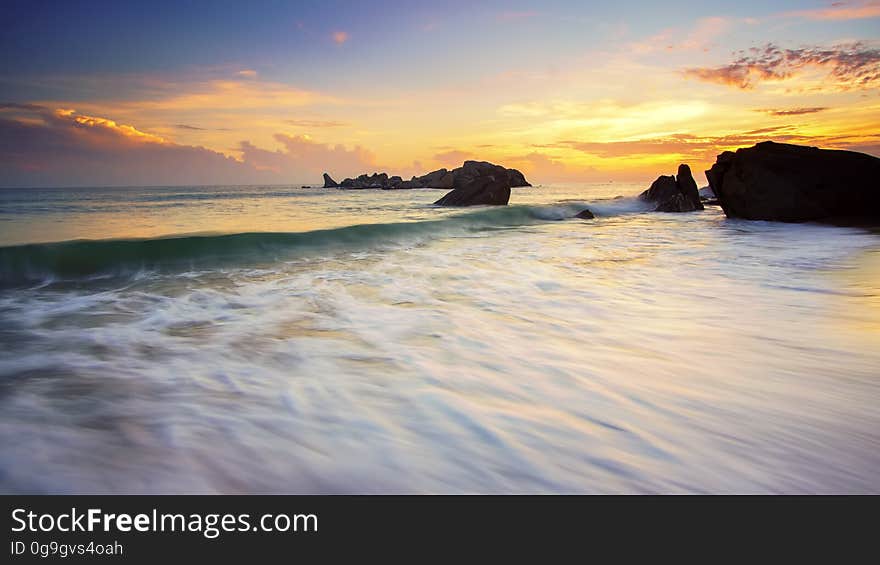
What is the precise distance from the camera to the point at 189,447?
1970 mm

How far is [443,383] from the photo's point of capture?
2.74 meters

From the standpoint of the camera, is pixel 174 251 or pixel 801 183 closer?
pixel 174 251

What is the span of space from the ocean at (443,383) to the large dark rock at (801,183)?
9.99 metres

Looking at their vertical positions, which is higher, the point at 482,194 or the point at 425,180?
the point at 425,180

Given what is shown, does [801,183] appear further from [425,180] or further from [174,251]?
[425,180]

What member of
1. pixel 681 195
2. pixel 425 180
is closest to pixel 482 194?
pixel 681 195

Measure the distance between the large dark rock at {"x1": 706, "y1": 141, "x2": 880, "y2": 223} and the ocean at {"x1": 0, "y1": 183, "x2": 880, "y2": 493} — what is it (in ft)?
32.8

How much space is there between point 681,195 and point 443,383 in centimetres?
2469
